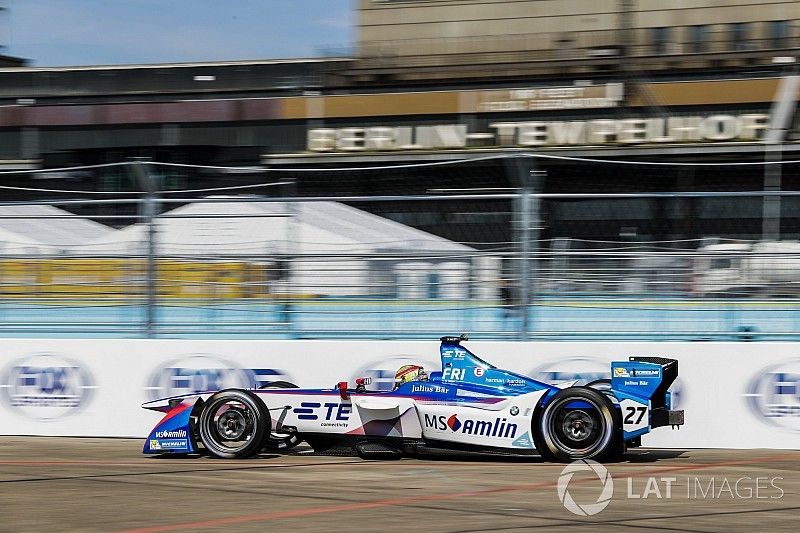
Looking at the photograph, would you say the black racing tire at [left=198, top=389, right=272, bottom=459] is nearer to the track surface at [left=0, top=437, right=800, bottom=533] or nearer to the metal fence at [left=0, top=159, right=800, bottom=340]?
the track surface at [left=0, top=437, right=800, bottom=533]

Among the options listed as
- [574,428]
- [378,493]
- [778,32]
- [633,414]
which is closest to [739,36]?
[778,32]

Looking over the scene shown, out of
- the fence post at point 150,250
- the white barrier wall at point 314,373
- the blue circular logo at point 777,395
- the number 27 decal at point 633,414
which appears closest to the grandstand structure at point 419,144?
the fence post at point 150,250

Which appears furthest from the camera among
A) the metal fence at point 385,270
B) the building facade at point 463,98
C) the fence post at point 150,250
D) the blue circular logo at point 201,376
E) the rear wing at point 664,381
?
the building facade at point 463,98

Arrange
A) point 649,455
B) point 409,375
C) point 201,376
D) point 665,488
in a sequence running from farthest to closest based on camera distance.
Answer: point 201,376, point 649,455, point 409,375, point 665,488

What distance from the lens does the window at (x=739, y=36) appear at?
104 feet

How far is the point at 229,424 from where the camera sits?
9.38 m

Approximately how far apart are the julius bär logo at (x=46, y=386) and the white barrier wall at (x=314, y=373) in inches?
0.4

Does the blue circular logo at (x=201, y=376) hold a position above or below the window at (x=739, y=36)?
below

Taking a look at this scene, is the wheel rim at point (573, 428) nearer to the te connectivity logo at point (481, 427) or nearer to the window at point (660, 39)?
the te connectivity logo at point (481, 427)

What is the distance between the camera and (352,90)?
33125mm

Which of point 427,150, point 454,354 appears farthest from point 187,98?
point 454,354

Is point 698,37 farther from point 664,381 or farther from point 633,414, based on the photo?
point 633,414

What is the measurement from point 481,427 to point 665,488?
1.98 metres

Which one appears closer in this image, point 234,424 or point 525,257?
point 234,424
